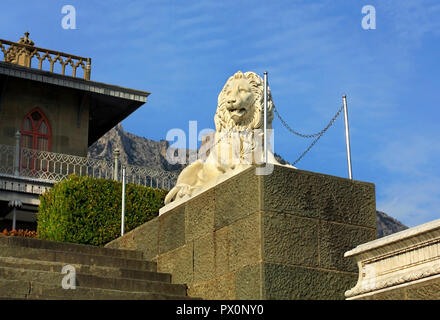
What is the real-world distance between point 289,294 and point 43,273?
267 centimetres

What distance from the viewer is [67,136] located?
26438 millimetres

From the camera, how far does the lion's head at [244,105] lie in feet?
32.1

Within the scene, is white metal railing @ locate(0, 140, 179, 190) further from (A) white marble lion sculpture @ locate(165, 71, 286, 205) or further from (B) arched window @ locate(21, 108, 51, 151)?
(A) white marble lion sculpture @ locate(165, 71, 286, 205)

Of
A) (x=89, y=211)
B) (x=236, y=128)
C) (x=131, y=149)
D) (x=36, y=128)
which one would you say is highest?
(x=131, y=149)

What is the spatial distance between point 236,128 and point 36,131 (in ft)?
57.0

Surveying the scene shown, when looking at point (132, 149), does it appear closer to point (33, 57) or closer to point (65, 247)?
point (33, 57)

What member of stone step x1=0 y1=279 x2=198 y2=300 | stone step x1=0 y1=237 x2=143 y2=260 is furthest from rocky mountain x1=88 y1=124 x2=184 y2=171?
stone step x1=0 y1=279 x2=198 y2=300

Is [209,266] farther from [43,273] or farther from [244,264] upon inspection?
[43,273]

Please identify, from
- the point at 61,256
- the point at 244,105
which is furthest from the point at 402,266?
the point at 61,256

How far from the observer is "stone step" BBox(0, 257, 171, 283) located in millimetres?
8633

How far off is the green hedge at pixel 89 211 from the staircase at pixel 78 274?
4533 millimetres

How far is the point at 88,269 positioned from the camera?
355 inches

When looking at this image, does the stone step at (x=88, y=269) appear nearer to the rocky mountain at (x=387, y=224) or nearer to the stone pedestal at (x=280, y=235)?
the stone pedestal at (x=280, y=235)
